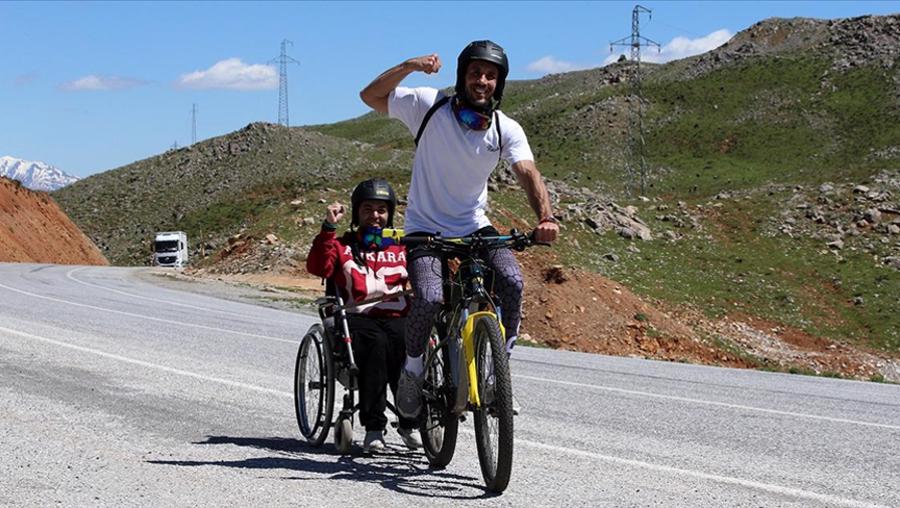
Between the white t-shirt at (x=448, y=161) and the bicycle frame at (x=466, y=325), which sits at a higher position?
the white t-shirt at (x=448, y=161)

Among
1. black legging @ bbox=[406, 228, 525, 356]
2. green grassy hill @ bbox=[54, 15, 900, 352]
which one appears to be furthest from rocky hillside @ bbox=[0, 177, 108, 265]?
black legging @ bbox=[406, 228, 525, 356]

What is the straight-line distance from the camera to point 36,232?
223 feet

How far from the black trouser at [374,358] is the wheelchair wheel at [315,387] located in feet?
0.85

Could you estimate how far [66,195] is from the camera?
122125 mm

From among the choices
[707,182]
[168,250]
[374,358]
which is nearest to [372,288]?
[374,358]

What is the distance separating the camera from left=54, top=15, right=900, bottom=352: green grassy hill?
44.2m

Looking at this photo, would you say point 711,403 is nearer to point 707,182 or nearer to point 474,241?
point 474,241

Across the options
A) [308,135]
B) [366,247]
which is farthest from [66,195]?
[366,247]

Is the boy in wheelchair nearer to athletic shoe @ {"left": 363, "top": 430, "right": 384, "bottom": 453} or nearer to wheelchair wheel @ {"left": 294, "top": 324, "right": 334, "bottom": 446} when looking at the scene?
athletic shoe @ {"left": 363, "top": 430, "right": 384, "bottom": 453}

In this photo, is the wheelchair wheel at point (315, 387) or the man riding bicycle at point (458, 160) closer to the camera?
the man riding bicycle at point (458, 160)

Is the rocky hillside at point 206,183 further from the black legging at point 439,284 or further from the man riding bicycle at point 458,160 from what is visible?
the black legging at point 439,284

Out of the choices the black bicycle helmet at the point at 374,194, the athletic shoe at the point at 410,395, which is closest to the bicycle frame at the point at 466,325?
the athletic shoe at the point at 410,395

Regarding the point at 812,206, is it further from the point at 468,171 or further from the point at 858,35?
the point at 858,35

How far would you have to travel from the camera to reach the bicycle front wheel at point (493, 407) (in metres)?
5.94
